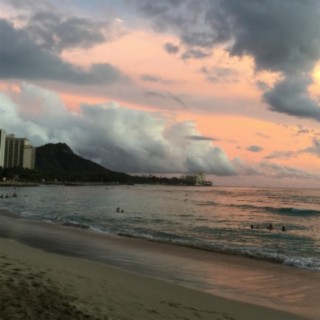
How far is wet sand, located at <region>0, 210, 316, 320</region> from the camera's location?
720cm

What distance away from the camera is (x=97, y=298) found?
334 inches

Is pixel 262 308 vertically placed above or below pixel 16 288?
below

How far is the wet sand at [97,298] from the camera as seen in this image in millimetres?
7195

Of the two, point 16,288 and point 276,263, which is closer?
point 16,288

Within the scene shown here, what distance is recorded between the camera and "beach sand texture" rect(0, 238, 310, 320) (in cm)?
718

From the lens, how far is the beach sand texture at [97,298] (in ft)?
23.6

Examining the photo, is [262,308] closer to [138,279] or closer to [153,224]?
[138,279]

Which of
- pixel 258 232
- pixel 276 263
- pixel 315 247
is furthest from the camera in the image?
pixel 258 232

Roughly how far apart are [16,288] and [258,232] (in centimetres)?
2414

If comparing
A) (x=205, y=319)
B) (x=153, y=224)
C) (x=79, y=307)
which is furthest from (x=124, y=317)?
(x=153, y=224)

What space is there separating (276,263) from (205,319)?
1029 cm

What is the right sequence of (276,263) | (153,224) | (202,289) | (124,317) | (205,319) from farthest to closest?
(153,224), (276,263), (202,289), (205,319), (124,317)

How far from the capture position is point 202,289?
38.6 feet

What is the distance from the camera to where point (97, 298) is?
8484mm
